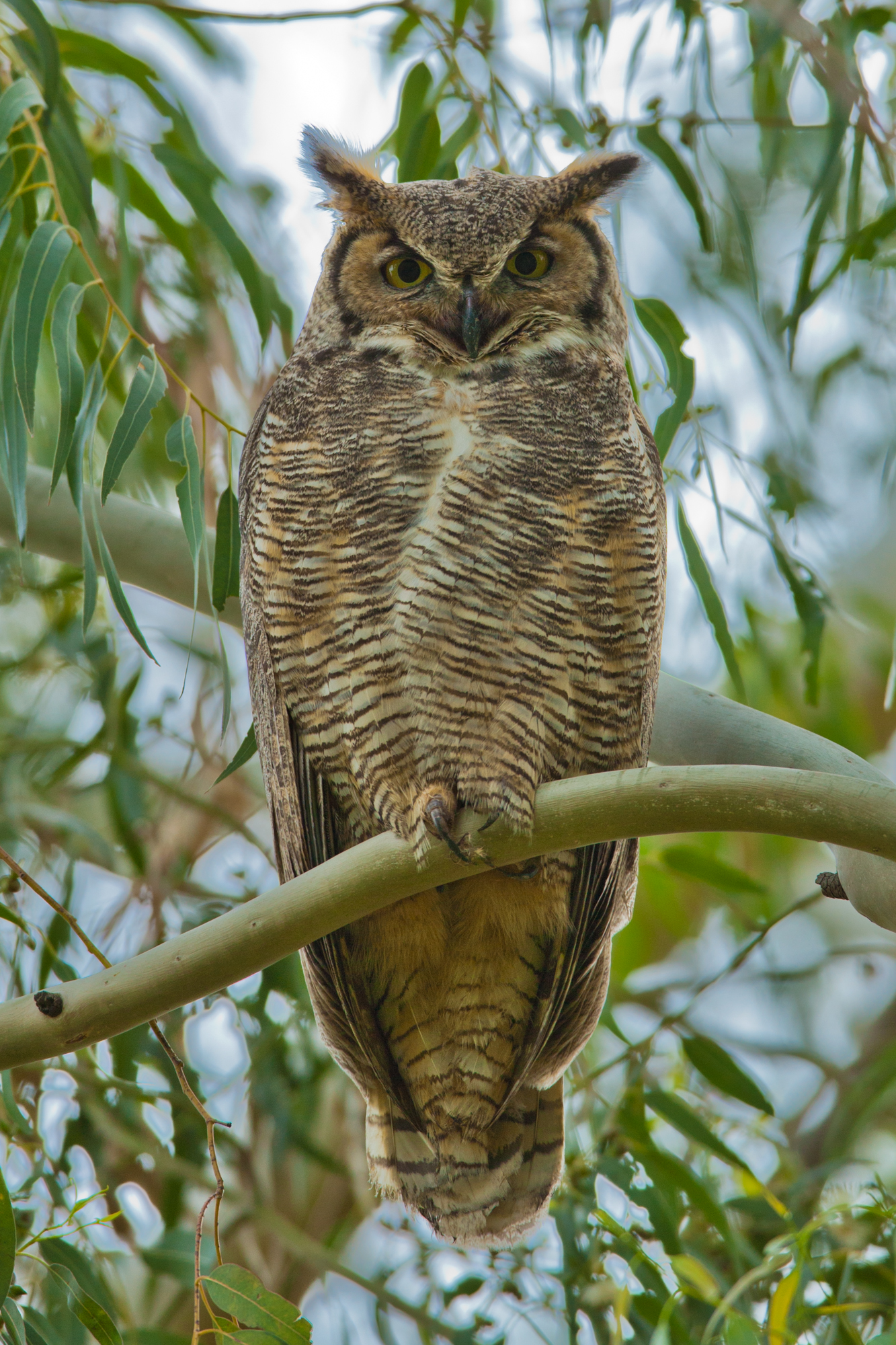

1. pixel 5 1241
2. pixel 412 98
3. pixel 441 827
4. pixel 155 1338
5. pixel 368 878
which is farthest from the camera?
pixel 412 98

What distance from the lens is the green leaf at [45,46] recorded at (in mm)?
1831

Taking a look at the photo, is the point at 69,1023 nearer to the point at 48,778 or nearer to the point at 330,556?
the point at 330,556

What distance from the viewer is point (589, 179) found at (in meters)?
2.21

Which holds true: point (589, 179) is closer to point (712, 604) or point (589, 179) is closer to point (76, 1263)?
point (712, 604)

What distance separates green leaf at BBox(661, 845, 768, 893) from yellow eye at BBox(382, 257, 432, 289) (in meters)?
1.22

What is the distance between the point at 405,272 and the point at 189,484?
20.4 inches

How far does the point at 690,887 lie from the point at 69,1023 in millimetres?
3260

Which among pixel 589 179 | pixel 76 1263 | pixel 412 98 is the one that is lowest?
pixel 76 1263

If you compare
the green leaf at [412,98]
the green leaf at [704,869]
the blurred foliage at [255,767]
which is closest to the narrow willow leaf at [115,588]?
the blurred foliage at [255,767]

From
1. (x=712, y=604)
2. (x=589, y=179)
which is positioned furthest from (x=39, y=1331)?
(x=589, y=179)

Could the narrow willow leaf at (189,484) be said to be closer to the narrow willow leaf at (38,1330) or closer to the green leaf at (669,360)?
the green leaf at (669,360)

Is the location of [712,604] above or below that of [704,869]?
above

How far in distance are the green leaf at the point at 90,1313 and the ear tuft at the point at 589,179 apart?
1.76m

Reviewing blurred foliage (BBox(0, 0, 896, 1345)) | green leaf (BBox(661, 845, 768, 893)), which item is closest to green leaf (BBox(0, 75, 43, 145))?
blurred foliage (BBox(0, 0, 896, 1345))
